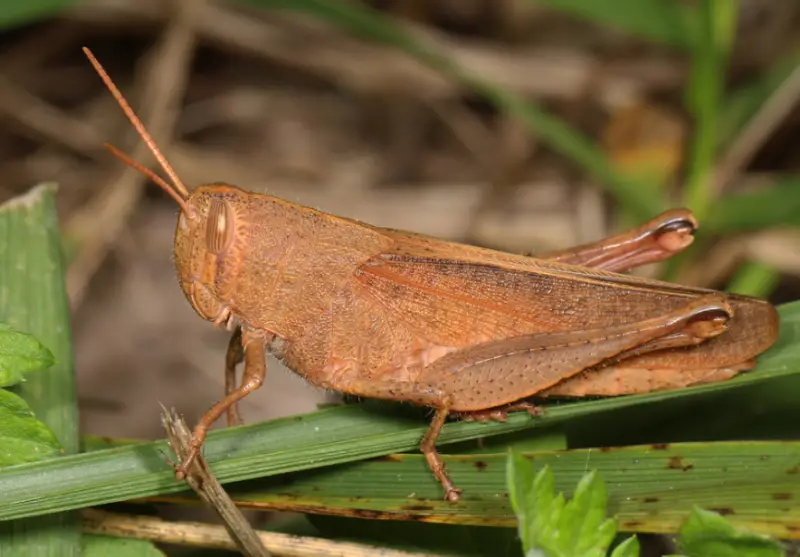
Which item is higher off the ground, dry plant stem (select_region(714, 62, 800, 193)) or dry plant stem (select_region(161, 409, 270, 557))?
dry plant stem (select_region(714, 62, 800, 193))

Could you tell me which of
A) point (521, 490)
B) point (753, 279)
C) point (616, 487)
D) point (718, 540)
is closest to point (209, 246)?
point (521, 490)

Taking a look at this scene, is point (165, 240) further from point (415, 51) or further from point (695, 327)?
point (695, 327)

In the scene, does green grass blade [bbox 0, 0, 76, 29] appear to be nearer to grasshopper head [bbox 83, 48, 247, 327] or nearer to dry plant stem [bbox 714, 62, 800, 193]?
grasshopper head [bbox 83, 48, 247, 327]

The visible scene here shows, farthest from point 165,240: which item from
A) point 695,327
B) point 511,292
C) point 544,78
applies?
point 695,327

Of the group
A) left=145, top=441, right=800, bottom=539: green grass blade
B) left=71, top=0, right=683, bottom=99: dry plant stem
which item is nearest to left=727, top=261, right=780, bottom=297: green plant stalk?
left=71, top=0, right=683, bottom=99: dry plant stem

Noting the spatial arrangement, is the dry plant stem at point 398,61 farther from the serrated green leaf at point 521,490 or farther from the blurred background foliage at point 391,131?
the serrated green leaf at point 521,490

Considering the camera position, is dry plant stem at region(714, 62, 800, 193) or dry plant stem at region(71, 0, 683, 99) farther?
dry plant stem at region(71, 0, 683, 99)

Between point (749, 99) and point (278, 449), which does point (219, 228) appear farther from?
point (749, 99)
